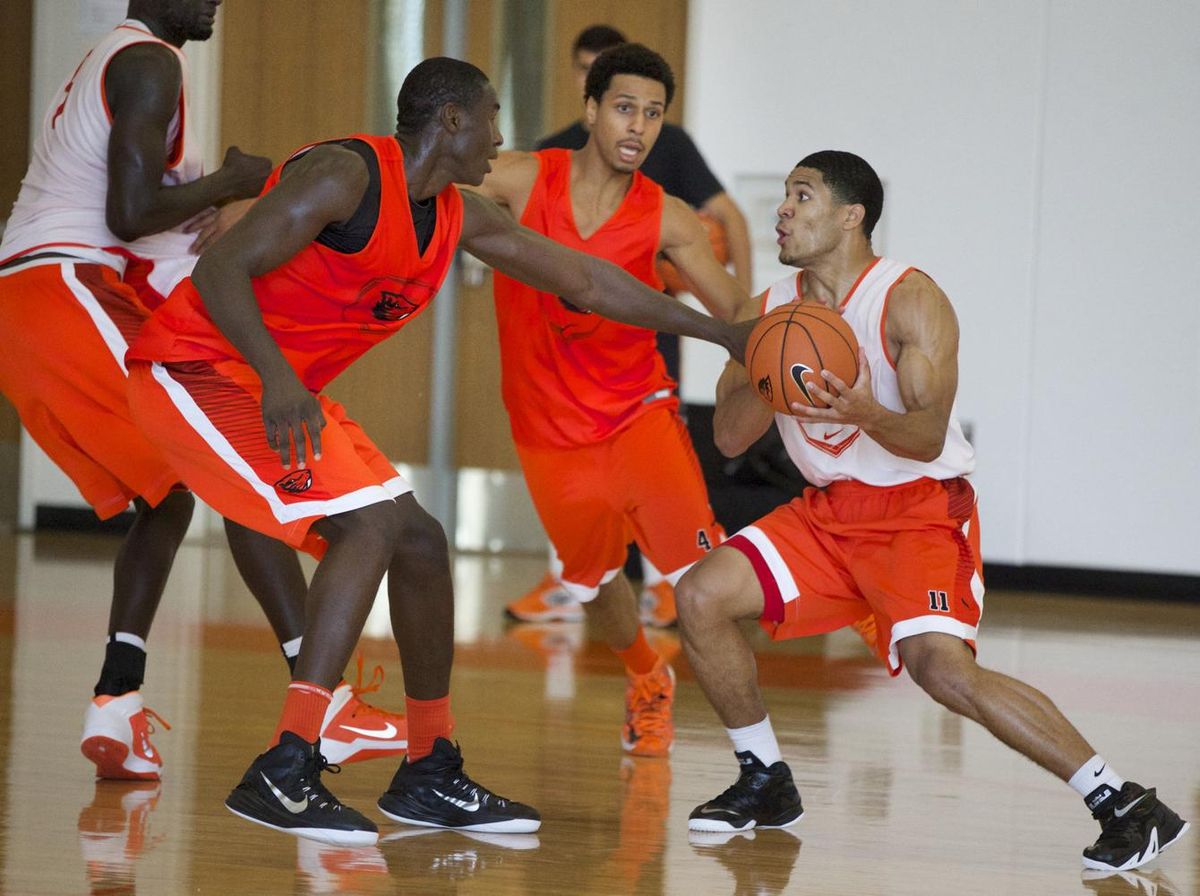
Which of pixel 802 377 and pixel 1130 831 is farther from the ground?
pixel 802 377

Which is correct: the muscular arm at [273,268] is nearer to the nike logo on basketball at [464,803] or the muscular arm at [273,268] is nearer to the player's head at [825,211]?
the nike logo on basketball at [464,803]

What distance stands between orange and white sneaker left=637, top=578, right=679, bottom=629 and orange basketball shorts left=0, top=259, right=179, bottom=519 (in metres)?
2.80

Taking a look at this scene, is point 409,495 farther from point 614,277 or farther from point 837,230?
point 837,230

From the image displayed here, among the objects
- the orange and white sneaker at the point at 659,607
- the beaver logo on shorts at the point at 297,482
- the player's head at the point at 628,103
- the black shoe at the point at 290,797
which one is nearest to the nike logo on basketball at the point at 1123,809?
the black shoe at the point at 290,797

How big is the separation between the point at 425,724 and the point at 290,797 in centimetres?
42

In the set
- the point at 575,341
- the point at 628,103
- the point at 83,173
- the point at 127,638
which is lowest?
the point at 127,638

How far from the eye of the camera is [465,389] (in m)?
7.71

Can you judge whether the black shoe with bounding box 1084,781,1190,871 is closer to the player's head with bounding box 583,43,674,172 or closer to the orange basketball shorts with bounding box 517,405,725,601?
the orange basketball shorts with bounding box 517,405,725,601

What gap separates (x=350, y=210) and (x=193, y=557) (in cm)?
480

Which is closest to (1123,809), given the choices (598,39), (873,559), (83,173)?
(873,559)

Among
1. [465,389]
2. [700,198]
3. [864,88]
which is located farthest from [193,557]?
[864,88]

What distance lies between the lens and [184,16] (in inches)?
129

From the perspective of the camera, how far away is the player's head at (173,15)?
10.7 feet

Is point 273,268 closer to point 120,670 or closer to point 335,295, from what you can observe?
point 335,295
